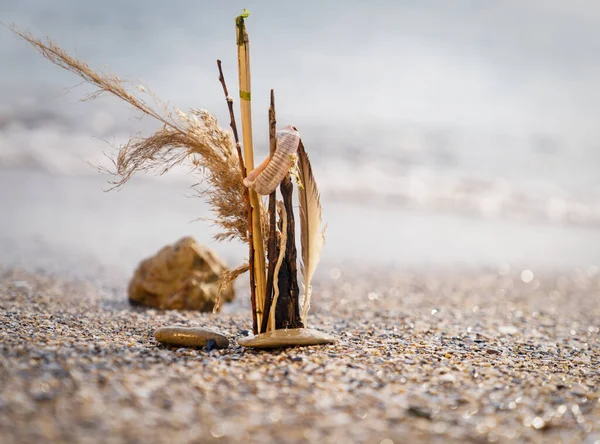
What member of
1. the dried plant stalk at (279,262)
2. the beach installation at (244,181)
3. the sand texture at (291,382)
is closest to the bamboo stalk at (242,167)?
the beach installation at (244,181)

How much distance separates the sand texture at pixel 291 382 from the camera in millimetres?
3037

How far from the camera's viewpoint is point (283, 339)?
Answer: 469 cm

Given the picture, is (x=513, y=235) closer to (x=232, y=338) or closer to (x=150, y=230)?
(x=150, y=230)

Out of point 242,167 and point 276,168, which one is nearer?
point 276,168

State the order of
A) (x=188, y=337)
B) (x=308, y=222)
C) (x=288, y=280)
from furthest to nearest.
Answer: (x=308, y=222)
(x=288, y=280)
(x=188, y=337)

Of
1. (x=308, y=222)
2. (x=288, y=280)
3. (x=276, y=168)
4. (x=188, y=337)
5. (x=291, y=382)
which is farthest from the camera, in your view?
(x=308, y=222)

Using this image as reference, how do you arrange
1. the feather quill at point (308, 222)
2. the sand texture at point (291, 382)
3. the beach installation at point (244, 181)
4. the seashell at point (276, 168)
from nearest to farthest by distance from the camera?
the sand texture at point (291, 382) < the seashell at point (276, 168) < the beach installation at point (244, 181) < the feather quill at point (308, 222)

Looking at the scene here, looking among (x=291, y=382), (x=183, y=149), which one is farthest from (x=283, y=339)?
(x=183, y=149)

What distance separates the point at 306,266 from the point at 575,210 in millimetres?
15913

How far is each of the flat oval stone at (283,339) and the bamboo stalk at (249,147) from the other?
0.20 metres

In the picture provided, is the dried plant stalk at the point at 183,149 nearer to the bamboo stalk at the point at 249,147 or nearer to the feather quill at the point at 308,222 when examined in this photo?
the bamboo stalk at the point at 249,147

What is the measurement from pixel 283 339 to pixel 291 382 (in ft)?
2.96

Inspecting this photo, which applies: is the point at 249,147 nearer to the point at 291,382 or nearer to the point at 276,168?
the point at 276,168

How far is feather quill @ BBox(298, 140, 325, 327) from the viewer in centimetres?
492
